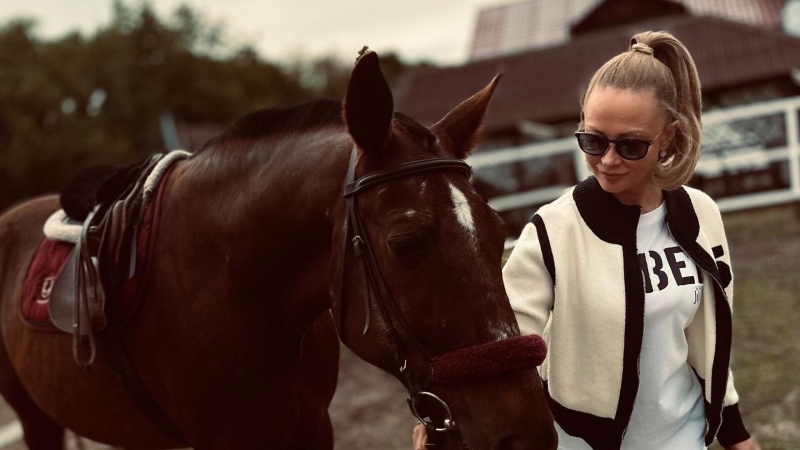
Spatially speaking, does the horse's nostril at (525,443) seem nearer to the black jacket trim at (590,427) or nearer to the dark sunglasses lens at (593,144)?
the black jacket trim at (590,427)

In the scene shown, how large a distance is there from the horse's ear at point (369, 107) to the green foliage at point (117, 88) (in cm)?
2606

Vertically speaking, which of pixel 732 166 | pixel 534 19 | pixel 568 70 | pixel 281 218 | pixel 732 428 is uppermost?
pixel 281 218

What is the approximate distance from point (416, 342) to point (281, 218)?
1.99 ft

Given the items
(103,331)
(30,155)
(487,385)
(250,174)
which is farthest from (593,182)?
(30,155)

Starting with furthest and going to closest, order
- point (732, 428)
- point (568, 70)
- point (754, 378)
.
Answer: point (568, 70) < point (754, 378) < point (732, 428)

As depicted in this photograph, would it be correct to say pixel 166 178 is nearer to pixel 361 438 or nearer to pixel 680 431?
pixel 680 431

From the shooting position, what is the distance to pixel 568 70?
20.0 metres

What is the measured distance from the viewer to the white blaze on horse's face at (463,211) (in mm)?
1517

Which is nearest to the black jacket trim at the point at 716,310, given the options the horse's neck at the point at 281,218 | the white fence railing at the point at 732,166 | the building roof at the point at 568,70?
the horse's neck at the point at 281,218

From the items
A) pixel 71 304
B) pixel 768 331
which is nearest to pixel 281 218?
pixel 71 304

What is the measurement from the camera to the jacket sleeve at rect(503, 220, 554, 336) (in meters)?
1.67

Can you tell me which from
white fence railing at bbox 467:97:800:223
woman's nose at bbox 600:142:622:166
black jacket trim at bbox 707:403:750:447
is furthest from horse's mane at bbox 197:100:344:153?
white fence railing at bbox 467:97:800:223

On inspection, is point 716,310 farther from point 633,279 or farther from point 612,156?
point 612,156

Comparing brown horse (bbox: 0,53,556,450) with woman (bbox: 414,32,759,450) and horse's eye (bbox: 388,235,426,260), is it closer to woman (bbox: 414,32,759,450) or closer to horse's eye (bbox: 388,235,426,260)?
horse's eye (bbox: 388,235,426,260)
